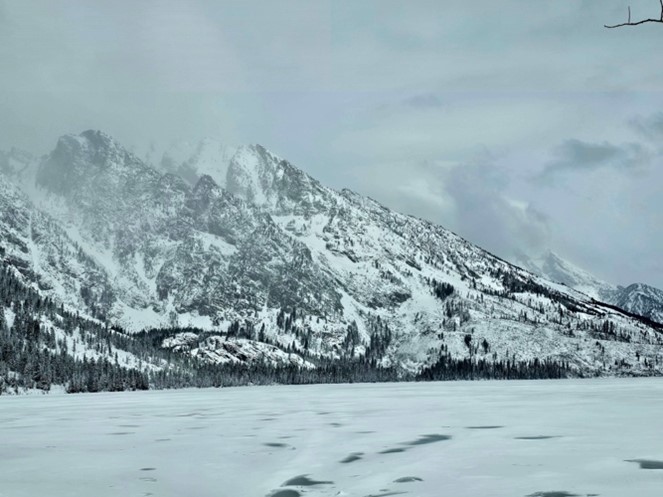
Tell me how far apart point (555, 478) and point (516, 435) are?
16380 millimetres

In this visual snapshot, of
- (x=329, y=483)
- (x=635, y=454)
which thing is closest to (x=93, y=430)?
(x=329, y=483)

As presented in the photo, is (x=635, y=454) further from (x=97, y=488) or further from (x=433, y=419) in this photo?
(x=433, y=419)

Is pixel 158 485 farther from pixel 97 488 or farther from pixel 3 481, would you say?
pixel 3 481

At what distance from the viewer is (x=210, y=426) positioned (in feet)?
163

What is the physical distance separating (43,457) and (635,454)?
954 inches

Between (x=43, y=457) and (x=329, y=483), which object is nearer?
(x=329, y=483)

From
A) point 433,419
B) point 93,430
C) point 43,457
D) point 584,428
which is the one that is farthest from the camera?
point 433,419

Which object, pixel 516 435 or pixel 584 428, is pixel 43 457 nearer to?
pixel 516 435

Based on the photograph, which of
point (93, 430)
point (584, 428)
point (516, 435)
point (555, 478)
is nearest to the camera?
point (555, 478)

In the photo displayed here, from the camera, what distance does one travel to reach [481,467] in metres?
25.3

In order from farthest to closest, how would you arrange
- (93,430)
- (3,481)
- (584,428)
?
(93,430)
(584,428)
(3,481)

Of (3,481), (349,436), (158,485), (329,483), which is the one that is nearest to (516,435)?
(349,436)

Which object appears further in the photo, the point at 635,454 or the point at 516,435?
the point at 516,435

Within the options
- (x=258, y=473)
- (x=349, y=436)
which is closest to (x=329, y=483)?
(x=258, y=473)
